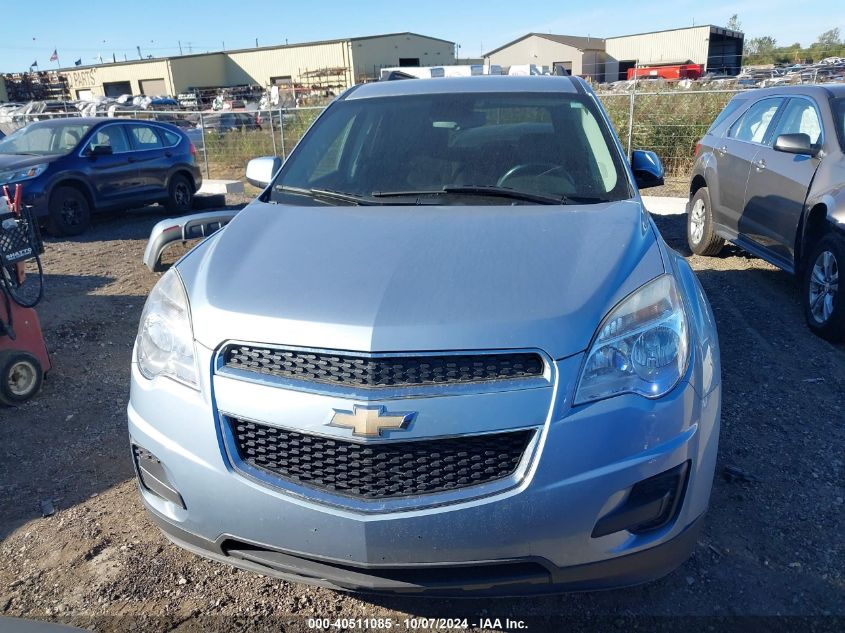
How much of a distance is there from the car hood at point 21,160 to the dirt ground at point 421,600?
20.0 feet

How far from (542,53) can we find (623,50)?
664 centimetres

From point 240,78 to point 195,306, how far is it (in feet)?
203

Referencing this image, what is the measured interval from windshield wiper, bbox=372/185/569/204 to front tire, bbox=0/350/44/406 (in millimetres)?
2630

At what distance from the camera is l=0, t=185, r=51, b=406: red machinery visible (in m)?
4.08

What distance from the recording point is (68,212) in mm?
9703

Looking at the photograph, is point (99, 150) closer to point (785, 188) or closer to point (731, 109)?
point (731, 109)

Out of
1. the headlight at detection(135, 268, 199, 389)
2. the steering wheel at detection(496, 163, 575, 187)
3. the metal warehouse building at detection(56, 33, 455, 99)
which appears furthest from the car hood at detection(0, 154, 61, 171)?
the metal warehouse building at detection(56, 33, 455, 99)

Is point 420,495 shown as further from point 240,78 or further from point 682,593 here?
point 240,78

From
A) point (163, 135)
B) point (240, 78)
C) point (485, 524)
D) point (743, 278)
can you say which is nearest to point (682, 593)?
point (485, 524)

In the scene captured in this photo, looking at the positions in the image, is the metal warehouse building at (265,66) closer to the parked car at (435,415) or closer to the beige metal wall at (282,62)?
the beige metal wall at (282,62)

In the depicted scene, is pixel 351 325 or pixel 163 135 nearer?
pixel 351 325

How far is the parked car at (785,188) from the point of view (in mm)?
4914

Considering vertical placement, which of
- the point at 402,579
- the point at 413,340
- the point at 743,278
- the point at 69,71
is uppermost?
the point at 69,71

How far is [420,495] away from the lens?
6.20 feet
